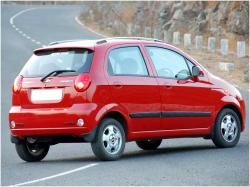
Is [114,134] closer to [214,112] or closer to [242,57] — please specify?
[214,112]

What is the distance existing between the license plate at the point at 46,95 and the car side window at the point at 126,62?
723 mm

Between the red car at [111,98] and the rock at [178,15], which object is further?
the rock at [178,15]

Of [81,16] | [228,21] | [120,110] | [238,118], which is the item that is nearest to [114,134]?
[120,110]

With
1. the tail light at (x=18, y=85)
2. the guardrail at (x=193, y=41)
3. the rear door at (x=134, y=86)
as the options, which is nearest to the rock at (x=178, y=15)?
the guardrail at (x=193, y=41)

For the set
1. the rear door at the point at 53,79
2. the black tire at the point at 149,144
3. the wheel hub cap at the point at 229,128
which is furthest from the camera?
the black tire at the point at 149,144

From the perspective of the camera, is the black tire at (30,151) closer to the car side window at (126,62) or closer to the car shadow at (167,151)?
the car shadow at (167,151)

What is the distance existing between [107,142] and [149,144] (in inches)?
81.4

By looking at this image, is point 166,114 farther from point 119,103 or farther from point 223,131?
point 223,131

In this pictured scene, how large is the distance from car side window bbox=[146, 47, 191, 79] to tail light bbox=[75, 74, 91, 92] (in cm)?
135

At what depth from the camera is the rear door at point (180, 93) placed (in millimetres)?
12078

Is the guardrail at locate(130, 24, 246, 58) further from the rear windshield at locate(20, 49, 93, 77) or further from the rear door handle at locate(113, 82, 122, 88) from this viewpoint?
the rear door handle at locate(113, 82, 122, 88)

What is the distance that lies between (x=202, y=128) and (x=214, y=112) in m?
0.30

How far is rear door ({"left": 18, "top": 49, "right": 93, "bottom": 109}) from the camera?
11125mm

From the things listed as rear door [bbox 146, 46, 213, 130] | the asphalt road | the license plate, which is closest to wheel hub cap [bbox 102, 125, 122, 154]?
the asphalt road
